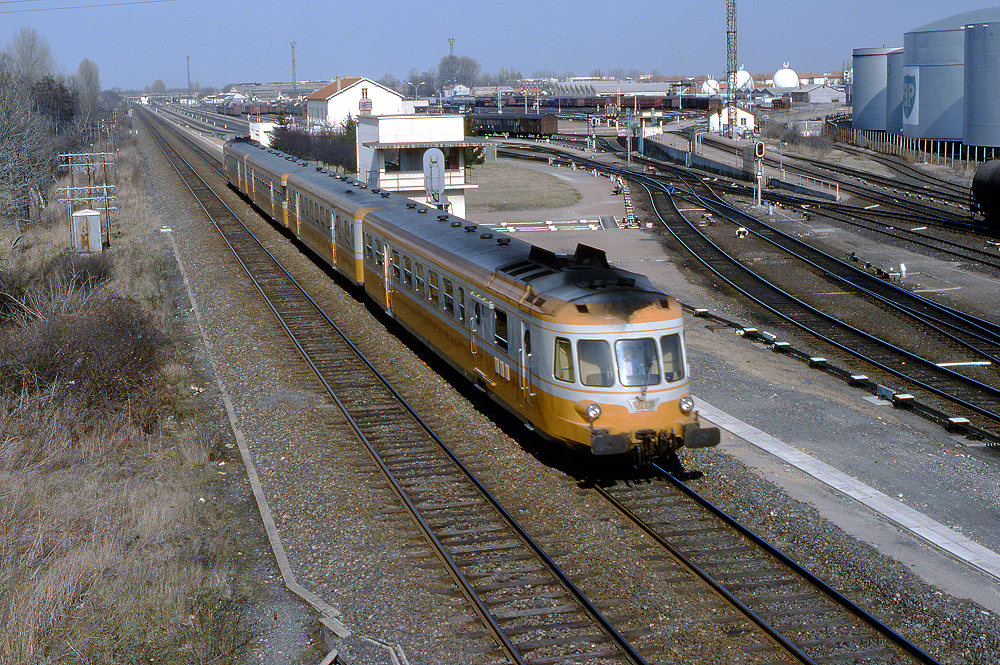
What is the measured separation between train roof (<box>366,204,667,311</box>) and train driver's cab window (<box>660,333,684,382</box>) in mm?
539

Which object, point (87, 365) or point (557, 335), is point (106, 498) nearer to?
point (87, 365)

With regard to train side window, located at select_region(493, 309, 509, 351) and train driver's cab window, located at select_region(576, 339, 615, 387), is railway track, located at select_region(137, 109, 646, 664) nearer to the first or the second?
train side window, located at select_region(493, 309, 509, 351)

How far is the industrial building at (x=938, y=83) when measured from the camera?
58562 mm

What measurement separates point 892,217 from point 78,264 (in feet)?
99.7

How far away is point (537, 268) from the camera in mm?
14203

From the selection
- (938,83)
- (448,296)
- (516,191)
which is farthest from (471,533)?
(938,83)

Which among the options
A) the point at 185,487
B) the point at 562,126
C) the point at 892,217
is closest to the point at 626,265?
the point at 892,217

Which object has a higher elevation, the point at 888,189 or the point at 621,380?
the point at 888,189

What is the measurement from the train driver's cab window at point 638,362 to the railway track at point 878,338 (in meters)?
7.17

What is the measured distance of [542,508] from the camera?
12320 millimetres


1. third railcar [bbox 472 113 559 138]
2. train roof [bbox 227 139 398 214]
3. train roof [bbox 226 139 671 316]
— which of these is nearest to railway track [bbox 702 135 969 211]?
train roof [bbox 227 139 398 214]

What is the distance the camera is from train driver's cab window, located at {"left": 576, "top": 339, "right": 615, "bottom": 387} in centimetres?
1238

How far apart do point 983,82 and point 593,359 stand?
5513 cm

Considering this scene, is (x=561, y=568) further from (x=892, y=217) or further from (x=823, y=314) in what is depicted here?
(x=892, y=217)
